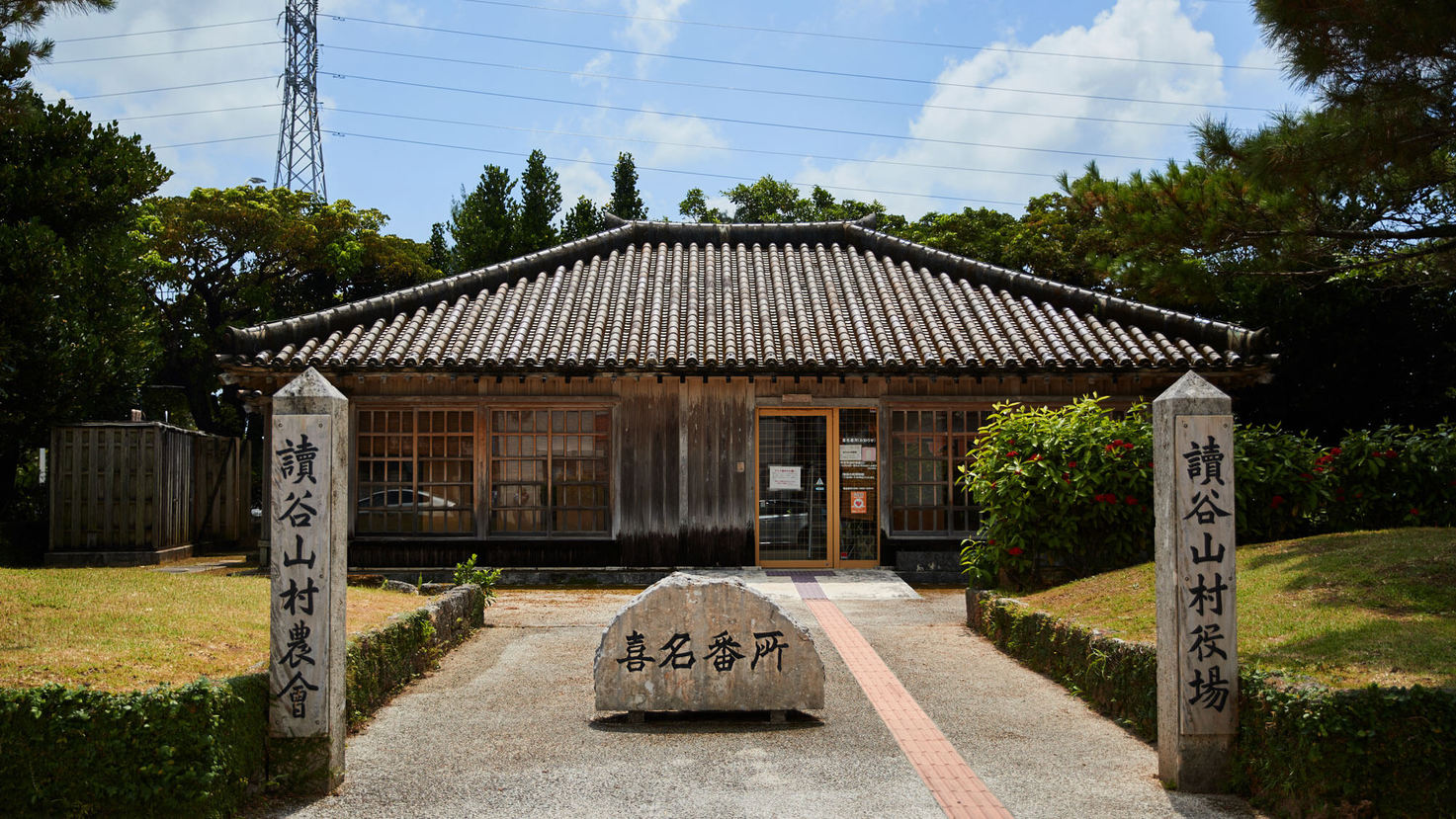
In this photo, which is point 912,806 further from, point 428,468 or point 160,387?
point 160,387

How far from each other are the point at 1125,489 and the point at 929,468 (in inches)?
189

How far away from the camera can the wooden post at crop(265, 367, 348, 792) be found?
5.27 meters

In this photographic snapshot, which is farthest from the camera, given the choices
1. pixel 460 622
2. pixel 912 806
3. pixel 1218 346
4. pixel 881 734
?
pixel 1218 346

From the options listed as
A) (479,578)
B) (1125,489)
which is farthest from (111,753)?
(1125,489)

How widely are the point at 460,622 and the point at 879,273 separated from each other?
10.2 metres

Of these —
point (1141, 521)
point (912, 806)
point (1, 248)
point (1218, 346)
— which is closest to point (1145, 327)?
point (1218, 346)

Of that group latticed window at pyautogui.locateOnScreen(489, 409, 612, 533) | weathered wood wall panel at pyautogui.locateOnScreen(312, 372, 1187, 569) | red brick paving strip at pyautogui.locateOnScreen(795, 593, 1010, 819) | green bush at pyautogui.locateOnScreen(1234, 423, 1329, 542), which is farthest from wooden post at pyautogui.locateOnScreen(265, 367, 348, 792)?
latticed window at pyautogui.locateOnScreen(489, 409, 612, 533)

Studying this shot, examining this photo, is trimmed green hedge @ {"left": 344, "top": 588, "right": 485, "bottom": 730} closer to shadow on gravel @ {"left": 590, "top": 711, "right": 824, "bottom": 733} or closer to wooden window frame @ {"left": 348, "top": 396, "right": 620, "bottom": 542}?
shadow on gravel @ {"left": 590, "top": 711, "right": 824, "bottom": 733}

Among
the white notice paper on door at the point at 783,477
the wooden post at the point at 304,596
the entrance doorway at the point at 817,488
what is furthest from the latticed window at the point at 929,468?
the wooden post at the point at 304,596

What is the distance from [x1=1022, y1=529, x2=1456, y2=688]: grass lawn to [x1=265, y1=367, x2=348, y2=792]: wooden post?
201 inches

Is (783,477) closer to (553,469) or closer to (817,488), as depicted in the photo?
(817,488)

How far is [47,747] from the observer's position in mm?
4664

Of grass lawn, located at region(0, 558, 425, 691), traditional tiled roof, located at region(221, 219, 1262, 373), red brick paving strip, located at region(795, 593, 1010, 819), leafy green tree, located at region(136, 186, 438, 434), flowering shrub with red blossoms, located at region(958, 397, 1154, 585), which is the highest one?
leafy green tree, located at region(136, 186, 438, 434)

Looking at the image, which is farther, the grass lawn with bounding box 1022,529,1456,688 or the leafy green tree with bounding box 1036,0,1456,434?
the leafy green tree with bounding box 1036,0,1456,434
